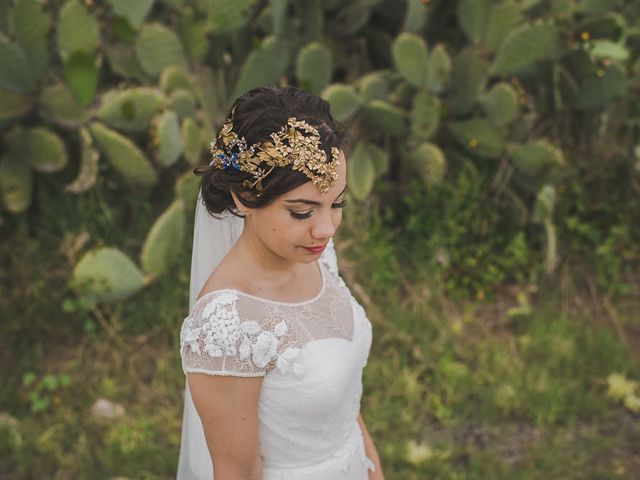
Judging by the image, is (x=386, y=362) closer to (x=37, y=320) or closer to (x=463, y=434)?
(x=463, y=434)

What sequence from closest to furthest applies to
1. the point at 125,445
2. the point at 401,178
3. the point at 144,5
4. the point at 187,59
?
the point at 125,445 < the point at 144,5 < the point at 187,59 < the point at 401,178

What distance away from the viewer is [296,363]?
139cm

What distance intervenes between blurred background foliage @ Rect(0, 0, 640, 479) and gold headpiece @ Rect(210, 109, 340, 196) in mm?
1702

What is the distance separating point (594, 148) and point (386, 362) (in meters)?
1.64

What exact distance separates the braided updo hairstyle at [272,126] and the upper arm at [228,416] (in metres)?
0.31

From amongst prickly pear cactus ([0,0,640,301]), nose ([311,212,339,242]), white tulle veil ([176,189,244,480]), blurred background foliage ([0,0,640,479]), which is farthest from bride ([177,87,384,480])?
prickly pear cactus ([0,0,640,301])

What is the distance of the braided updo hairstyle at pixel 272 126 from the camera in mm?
1298

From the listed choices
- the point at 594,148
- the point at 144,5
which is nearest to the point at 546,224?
the point at 594,148

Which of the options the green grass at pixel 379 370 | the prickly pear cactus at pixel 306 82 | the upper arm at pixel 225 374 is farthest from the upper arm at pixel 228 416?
the prickly pear cactus at pixel 306 82

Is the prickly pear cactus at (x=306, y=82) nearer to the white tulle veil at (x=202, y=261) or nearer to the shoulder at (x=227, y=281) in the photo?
the white tulle veil at (x=202, y=261)

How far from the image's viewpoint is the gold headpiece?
1277mm

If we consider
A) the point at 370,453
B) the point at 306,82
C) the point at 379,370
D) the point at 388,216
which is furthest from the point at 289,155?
the point at 388,216

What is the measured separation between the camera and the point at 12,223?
12.0 ft

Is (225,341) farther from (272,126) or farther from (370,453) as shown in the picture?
(370,453)
